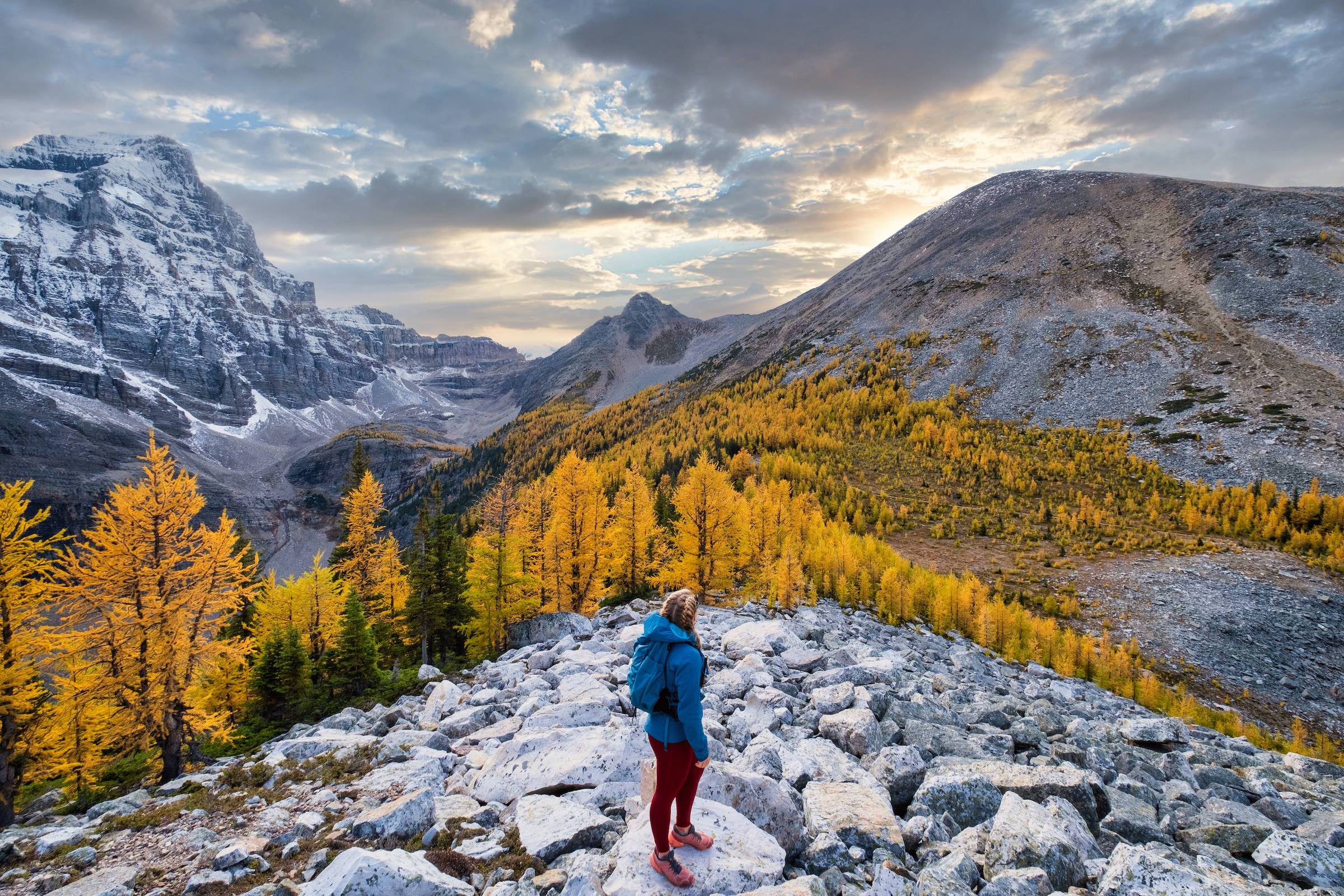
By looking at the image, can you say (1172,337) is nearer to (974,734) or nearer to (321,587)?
(974,734)

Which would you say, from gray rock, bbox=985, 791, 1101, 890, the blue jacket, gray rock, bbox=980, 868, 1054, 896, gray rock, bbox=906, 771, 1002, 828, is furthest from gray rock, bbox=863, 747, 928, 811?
the blue jacket

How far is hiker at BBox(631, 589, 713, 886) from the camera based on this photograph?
5.80 metres

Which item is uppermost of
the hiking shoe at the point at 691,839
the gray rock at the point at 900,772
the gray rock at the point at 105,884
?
the hiking shoe at the point at 691,839

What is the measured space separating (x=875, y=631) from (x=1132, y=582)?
24249 millimetres

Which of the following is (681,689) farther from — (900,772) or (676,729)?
(900,772)

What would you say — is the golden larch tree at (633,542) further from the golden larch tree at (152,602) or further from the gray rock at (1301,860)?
the gray rock at (1301,860)

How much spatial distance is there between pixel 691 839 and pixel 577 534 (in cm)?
2518

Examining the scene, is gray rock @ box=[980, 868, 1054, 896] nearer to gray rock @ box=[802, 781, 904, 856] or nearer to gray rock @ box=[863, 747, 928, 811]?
gray rock @ box=[802, 781, 904, 856]

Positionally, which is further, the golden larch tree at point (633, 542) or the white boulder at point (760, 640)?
the golden larch tree at point (633, 542)

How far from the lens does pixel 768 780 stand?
740 centimetres

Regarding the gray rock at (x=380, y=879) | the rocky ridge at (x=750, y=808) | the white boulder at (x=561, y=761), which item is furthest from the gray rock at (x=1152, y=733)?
the gray rock at (x=380, y=879)


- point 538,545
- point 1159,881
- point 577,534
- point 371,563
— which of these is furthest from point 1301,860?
point 371,563

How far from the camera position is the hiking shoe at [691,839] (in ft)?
20.2

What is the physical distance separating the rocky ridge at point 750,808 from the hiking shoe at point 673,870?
0.15 metres
